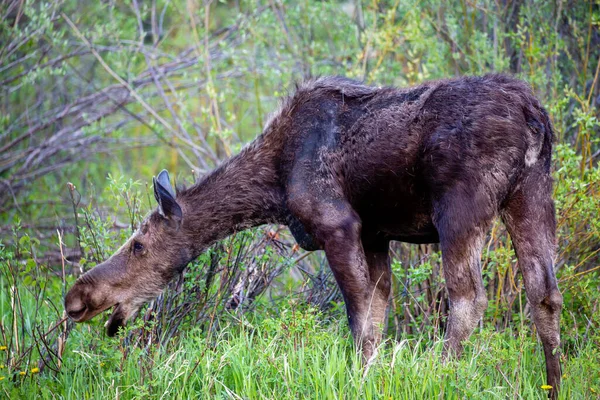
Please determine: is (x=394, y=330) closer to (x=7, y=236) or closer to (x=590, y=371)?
(x=590, y=371)

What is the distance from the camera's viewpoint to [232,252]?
7.10m

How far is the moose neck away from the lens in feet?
21.7

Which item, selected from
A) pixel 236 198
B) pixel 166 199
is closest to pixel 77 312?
pixel 166 199

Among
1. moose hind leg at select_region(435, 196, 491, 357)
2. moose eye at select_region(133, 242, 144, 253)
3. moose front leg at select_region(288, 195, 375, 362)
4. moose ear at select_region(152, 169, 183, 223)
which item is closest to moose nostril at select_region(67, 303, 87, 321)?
moose eye at select_region(133, 242, 144, 253)

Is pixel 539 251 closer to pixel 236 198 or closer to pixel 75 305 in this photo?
pixel 236 198

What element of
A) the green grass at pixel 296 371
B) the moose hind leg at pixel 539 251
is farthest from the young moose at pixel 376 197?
the green grass at pixel 296 371

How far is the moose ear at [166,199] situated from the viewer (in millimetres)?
6430

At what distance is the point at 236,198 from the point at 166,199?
22.3 inches

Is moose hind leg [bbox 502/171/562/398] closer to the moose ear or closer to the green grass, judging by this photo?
the green grass

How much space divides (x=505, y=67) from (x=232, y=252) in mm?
3450

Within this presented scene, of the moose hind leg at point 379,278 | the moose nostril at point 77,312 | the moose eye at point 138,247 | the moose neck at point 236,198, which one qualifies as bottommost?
the moose hind leg at point 379,278

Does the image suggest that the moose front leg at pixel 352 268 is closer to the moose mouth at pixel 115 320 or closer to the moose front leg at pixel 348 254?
the moose front leg at pixel 348 254

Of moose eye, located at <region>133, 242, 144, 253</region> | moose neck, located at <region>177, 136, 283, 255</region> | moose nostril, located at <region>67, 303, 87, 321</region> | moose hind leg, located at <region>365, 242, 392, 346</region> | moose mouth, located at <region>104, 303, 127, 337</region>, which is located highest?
moose neck, located at <region>177, 136, 283, 255</region>

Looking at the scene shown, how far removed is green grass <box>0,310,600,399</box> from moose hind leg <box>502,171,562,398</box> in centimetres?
13
